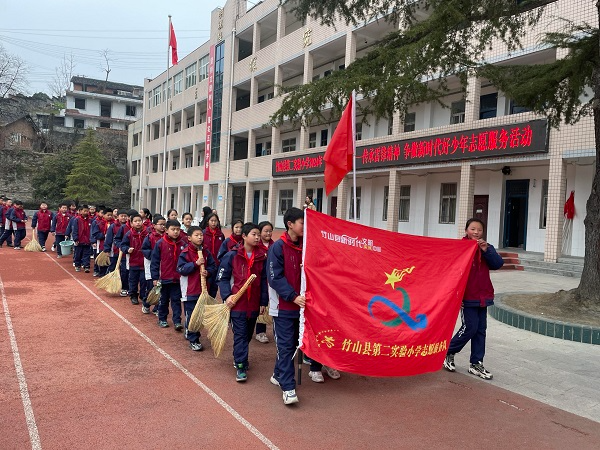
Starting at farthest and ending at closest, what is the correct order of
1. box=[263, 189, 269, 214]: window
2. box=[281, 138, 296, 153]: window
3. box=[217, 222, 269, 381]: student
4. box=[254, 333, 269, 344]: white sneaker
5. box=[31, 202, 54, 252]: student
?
box=[263, 189, 269, 214]: window < box=[281, 138, 296, 153]: window < box=[31, 202, 54, 252]: student < box=[254, 333, 269, 344]: white sneaker < box=[217, 222, 269, 381]: student

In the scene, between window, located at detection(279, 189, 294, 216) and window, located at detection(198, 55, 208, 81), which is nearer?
window, located at detection(279, 189, 294, 216)

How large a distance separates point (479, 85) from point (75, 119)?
51.2 meters

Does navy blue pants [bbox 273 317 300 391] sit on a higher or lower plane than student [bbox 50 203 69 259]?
lower

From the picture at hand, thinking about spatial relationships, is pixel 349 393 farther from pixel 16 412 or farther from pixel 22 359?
pixel 22 359

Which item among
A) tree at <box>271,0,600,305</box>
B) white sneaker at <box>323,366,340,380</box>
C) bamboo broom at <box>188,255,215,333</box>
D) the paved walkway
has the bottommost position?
white sneaker at <box>323,366,340,380</box>

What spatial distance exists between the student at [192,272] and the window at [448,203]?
14.2m

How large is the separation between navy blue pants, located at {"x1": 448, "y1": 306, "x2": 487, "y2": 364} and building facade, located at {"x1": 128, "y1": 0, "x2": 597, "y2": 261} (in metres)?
4.50

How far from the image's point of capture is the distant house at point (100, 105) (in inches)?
2151

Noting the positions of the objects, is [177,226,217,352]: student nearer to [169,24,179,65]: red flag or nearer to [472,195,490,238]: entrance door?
[472,195,490,238]: entrance door

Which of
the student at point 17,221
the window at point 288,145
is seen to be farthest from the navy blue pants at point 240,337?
the window at point 288,145

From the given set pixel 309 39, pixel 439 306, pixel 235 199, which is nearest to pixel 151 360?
pixel 439 306

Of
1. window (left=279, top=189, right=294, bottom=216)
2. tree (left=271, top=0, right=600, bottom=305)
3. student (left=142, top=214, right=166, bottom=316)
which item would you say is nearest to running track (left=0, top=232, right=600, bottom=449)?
student (left=142, top=214, right=166, bottom=316)

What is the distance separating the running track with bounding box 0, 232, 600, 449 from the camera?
3.40 meters

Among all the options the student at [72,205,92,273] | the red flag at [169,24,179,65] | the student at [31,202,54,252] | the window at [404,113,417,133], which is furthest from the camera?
the red flag at [169,24,179,65]
